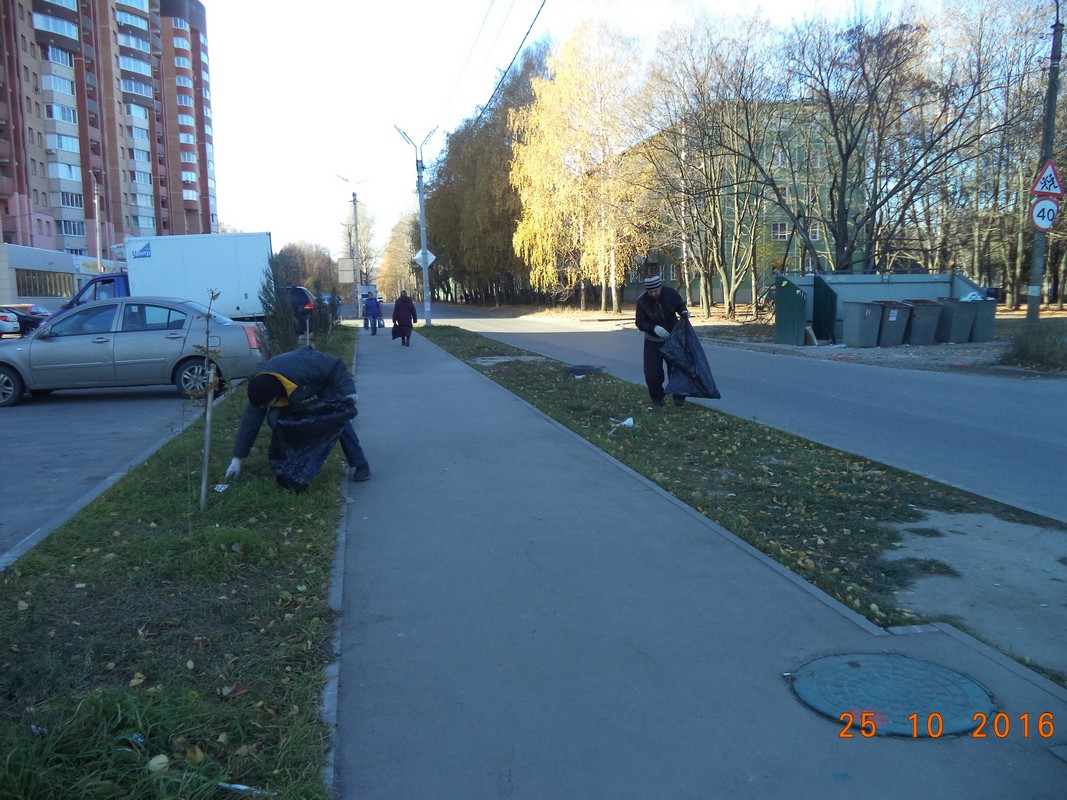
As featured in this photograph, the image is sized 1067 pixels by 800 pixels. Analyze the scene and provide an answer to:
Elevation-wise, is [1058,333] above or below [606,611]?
above

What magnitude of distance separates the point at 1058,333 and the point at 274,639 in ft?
50.3

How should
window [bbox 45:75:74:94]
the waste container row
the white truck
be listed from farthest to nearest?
window [bbox 45:75:74:94], the white truck, the waste container row

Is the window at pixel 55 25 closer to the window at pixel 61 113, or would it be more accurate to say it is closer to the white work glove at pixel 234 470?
the window at pixel 61 113

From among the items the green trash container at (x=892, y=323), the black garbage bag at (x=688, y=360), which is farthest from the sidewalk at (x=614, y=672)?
the green trash container at (x=892, y=323)

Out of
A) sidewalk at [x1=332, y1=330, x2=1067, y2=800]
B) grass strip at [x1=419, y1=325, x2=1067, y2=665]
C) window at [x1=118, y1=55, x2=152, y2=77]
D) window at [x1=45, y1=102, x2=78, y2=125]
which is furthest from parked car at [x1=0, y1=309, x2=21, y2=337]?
window at [x1=118, y1=55, x2=152, y2=77]

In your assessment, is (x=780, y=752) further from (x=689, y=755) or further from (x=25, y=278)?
(x=25, y=278)

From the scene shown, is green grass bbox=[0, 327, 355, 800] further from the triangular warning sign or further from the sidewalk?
the triangular warning sign

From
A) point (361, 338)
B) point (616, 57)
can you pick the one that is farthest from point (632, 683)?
point (616, 57)

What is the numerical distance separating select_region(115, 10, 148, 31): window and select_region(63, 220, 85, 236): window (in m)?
23.6

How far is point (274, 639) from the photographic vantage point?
400 centimetres

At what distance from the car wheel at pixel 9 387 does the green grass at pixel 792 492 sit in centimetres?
800

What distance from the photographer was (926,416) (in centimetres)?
1059

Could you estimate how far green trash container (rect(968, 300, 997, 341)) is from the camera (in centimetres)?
2114
